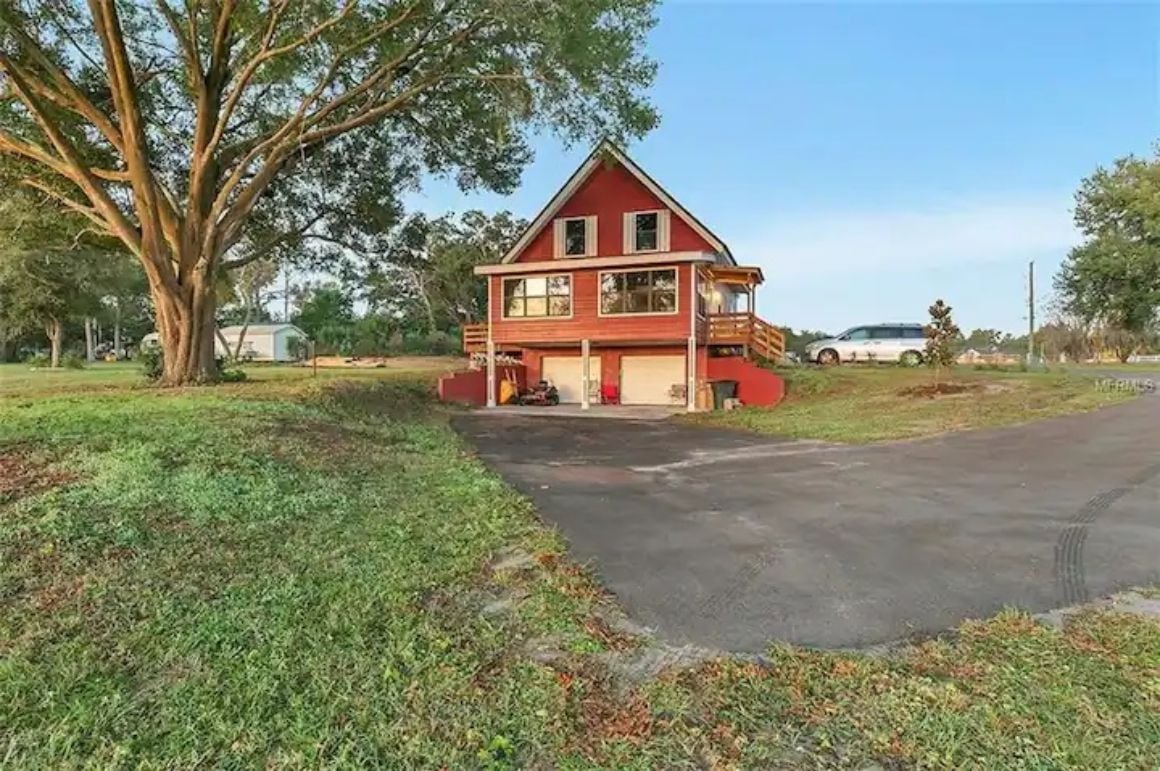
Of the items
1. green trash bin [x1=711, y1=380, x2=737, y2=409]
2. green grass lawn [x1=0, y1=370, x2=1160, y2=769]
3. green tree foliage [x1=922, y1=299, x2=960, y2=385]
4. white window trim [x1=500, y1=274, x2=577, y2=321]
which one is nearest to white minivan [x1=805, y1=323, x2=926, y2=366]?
green tree foliage [x1=922, y1=299, x2=960, y2=385]

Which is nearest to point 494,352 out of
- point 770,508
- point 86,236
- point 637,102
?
point 637,102

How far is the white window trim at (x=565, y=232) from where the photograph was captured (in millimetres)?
20594

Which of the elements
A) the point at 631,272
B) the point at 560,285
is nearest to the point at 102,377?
the point at 560,285

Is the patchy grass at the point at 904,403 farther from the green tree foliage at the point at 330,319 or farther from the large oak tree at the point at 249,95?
the green tree foliage at the point at 330,319

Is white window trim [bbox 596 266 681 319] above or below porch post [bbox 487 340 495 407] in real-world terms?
above

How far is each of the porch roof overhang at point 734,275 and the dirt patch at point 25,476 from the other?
55.1 feet

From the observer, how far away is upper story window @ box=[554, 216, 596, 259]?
20.7 m

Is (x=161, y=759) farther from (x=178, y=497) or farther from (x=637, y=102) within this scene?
(x=637, y=102)

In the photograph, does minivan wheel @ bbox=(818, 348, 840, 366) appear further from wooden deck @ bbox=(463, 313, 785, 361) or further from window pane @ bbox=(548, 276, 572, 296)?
window pane @ bbox=(548, 276, 572, 296)

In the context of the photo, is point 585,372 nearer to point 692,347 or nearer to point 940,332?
point 692,347

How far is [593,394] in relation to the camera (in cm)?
2147

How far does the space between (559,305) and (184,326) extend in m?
10.00

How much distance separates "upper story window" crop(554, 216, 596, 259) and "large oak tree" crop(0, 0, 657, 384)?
12.4 ft

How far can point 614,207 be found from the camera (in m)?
20.5
